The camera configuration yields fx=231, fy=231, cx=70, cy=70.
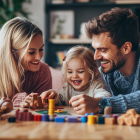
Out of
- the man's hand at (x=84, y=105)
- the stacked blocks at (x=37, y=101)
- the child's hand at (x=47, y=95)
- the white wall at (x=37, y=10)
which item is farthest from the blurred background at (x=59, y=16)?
the man's hand at (x=84, y=105)

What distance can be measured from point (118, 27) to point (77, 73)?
397 millimetres

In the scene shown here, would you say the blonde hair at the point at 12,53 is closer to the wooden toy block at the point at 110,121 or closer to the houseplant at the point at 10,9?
the wooden toy block at the point at 110,121

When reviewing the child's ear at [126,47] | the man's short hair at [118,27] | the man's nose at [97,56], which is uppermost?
the man's short hair at [118,27]

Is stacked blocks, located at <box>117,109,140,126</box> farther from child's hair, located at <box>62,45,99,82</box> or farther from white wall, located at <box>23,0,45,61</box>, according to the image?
white wall, located at <box>23,0,45,61</box>

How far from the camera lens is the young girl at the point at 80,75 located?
1.40m

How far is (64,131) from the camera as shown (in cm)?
69

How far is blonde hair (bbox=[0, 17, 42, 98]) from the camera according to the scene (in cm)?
145

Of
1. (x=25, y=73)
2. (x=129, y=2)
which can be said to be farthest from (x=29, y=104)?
(x=129, y=2)

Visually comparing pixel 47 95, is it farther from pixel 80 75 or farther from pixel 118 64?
pixel 118 64

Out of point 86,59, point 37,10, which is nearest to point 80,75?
point 86,59

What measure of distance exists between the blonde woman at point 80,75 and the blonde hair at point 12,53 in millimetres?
273

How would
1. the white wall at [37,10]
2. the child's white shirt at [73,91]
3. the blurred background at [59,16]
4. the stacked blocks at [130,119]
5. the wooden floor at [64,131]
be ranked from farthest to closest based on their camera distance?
the white wall at [37,10], the blurred background at [59,16], the child's white shirt at [73,91], the stacked blocks at [130,119], the wooden floor at [64,131]

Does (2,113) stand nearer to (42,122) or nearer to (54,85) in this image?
(42,122)

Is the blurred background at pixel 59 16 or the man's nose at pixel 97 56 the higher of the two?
the blurred background at pixel 59 16
